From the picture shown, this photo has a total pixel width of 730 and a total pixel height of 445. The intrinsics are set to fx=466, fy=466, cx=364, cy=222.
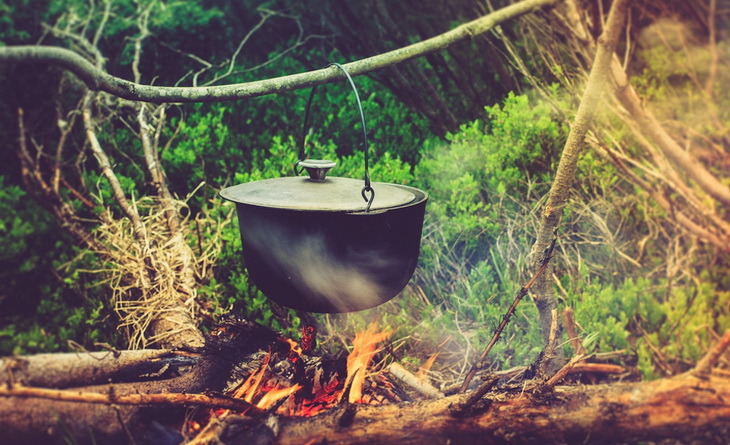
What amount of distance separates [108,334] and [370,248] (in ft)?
7.62

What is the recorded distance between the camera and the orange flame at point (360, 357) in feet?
7.93

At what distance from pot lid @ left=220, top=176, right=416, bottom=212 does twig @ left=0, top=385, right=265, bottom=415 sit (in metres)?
0.89

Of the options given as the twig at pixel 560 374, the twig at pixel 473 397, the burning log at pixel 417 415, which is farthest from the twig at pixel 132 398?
the twig at pixel 560 374

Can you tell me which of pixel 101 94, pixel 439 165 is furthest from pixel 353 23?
pixel 101 94

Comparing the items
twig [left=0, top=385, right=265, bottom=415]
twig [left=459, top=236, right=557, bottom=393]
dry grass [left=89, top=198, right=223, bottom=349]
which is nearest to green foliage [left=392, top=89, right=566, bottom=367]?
twig [left=459, top=236, right=557, bottom=393]

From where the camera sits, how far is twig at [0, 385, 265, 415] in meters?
1.75

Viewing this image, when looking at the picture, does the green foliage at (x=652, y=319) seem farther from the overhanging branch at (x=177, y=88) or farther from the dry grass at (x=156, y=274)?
the dry grass at (x=156, y=274)

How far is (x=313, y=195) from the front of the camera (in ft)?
7.13

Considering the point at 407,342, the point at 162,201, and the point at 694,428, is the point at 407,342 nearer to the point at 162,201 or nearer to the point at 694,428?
the point at 694,428

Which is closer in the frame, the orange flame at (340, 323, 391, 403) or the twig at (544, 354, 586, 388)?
the twig at (544, 354, 586, 388)

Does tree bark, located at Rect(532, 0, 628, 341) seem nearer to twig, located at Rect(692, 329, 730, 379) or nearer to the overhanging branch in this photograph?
twig, located at Rect(692, 329, 730, 379)

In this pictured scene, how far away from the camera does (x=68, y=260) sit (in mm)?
3693

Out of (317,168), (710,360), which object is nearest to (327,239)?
(317,168)

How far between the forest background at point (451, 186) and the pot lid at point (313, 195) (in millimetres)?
1103
